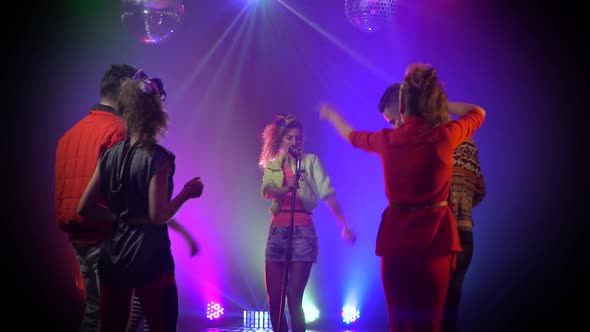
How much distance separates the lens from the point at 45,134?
6.19m

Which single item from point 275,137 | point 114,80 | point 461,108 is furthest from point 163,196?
point 275,137

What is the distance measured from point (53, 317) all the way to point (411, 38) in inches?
175

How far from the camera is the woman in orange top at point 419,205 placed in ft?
10.2

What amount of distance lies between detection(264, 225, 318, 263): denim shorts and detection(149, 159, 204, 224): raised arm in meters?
2.06

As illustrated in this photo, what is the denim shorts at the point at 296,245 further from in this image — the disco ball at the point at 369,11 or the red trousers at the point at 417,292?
the disco ball at the point at 369,11

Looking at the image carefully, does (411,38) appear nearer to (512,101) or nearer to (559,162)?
(512,101)

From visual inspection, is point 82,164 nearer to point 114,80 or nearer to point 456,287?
point 114,80

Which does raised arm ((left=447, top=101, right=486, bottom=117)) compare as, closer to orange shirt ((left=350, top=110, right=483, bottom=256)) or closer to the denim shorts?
orange shirt ((left=350, top=110, right=483, bottom=256))

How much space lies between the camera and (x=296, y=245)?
4.90 metres

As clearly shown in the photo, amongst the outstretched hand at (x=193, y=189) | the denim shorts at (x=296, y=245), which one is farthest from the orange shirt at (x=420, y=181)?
the denim shorts at (x=296, y=245)

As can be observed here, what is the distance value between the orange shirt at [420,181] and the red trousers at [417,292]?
0.05 m

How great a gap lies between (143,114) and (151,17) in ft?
8.87

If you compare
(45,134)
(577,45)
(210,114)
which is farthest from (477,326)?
→ (45,134)

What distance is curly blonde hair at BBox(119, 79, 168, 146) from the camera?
300 centimetres
